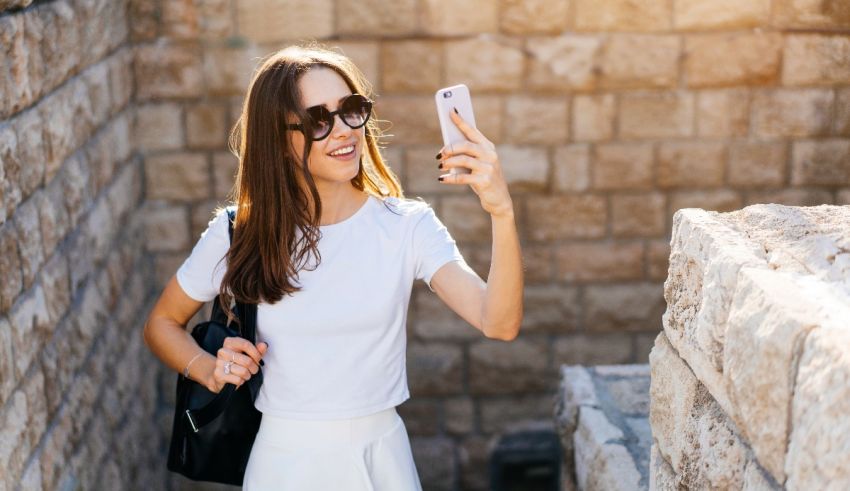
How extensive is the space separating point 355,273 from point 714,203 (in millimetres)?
3144

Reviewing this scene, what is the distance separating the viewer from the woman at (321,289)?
265 cm

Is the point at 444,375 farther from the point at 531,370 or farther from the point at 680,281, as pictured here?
the point at 680,281

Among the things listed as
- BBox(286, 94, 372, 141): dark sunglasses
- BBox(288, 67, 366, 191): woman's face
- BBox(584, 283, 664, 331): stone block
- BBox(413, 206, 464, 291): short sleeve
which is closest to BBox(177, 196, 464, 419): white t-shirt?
BBox(413, 206, 464, 291): short sleeve

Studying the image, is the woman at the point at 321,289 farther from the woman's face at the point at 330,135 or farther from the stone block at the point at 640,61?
the stone block at the point at 640,61

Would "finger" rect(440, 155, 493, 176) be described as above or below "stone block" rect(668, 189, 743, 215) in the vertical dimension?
above

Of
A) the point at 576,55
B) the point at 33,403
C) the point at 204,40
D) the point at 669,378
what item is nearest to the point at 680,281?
the point at 669,378

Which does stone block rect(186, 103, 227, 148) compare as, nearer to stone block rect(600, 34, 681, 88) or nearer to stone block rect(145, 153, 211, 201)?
stone block rect(145, 153, 211, 201)

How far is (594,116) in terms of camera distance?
5.25 metres

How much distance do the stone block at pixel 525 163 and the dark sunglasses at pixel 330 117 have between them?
2701mm

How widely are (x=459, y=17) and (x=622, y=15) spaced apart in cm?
79

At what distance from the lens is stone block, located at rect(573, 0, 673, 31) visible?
5132 mm

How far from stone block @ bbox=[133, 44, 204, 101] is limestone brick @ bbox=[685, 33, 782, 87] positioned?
2394 millimetres

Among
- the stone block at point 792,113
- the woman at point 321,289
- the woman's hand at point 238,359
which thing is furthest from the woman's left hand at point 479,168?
the stone block at point 792,113

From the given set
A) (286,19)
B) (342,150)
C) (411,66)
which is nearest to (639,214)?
(411,66)
